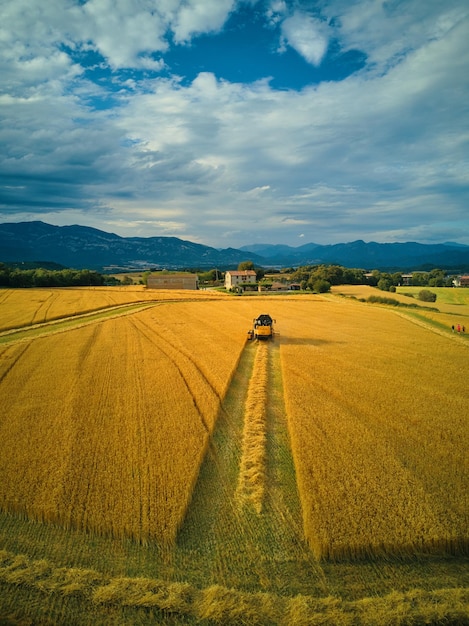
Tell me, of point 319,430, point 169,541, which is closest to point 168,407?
point 319,430

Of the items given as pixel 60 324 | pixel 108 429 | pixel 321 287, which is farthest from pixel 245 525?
pixel 321 287

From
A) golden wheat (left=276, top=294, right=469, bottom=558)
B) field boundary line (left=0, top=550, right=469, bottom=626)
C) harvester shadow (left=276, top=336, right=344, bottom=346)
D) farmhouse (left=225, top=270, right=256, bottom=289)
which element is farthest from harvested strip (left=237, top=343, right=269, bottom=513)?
farmhouse (left=225, top=270, right=256, bottom=289)

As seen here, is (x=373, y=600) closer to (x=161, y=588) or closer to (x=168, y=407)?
(x=161, y=588)

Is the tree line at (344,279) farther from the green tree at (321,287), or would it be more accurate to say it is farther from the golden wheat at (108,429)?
the golden wheat at (108,429)

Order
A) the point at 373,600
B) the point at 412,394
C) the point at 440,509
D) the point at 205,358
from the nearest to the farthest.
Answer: the point at 373,600 < the point at 440,509 < the point at 412,394 < the point at 205,358

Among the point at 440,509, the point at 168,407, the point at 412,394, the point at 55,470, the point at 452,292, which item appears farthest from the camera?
the point at 452,292

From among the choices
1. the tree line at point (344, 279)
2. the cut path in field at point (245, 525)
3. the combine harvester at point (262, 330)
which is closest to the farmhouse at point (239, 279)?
the tree line at point (344, 279)

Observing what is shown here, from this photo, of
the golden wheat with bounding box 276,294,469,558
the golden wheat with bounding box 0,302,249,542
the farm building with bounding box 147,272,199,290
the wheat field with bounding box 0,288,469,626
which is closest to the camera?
the wheat field with bounding box 0,288,469,626

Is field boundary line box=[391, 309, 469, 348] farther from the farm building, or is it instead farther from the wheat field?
the farm building
